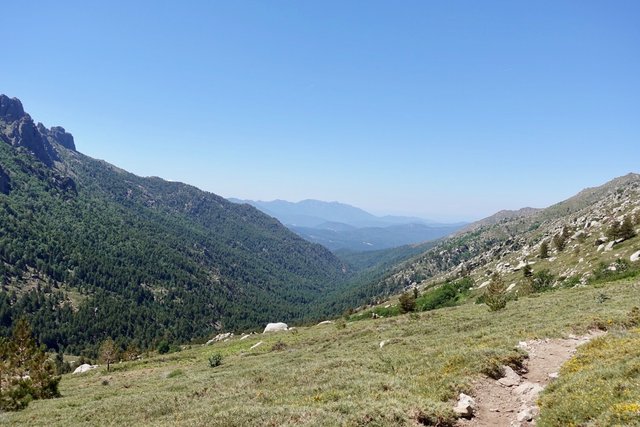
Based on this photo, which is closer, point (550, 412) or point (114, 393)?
point (550, 412)

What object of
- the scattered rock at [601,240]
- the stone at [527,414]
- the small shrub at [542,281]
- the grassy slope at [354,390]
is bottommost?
the small shrub at [542,281]

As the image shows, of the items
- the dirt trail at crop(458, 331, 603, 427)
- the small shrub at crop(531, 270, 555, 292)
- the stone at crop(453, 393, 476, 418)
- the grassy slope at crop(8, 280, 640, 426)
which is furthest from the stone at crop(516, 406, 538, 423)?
the small shrub at crop(531, 270, 555, 292)

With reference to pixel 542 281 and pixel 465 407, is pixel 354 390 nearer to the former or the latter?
pixel 465 407

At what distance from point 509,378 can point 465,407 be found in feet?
15.4

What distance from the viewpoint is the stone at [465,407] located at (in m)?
13.9

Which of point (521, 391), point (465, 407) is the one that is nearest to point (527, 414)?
point (465, 407)

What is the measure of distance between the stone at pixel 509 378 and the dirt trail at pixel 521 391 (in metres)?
0.04

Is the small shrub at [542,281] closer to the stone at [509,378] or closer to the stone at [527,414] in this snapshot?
the stone at [509,378]

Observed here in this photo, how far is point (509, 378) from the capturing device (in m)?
17.3

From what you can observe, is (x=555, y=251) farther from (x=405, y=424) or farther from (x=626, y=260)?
(x=405, y=424)

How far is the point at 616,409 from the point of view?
413 inches

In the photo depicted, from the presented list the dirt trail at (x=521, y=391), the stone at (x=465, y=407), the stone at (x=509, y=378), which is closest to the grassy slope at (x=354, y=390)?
the stone at (x=465, y=407)

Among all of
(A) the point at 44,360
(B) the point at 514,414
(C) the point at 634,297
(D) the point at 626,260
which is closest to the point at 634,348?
(B) the point at 514,414

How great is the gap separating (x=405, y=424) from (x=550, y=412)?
485 centimetres
